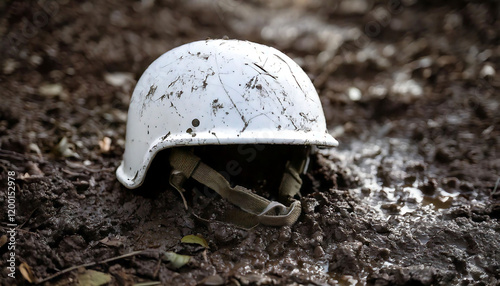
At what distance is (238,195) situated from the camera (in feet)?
8.09

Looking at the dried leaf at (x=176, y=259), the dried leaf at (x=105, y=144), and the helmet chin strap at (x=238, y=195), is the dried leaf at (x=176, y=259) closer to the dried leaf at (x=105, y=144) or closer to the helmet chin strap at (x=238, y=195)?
the helmet chin strap at (x=238, y=195)

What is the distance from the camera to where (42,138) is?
12.1ft

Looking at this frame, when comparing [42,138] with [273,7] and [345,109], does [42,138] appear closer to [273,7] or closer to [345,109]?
[345,109]

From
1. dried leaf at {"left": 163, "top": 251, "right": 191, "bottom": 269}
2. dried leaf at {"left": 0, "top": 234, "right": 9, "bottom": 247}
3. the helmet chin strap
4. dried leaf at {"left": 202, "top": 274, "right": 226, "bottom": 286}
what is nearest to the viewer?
dried leaf at {"left": 202, "top": 274, "right": 226, "bottom": 286}

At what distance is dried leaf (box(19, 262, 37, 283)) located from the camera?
209 centimetres

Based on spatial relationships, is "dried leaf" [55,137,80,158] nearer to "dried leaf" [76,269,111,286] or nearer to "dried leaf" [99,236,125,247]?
"dried leaf" [99,236,125,247]

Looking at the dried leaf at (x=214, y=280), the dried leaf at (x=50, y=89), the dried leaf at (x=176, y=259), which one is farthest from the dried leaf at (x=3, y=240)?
the dried leaf at (x=50, y=89)

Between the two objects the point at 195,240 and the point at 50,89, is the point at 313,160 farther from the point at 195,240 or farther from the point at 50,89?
the point at 50,89

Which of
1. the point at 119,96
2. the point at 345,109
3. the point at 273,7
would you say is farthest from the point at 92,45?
the point at 273,7

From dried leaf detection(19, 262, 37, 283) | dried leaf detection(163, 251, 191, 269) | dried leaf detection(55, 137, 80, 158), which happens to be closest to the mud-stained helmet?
dried leaf detection(163, 251, 191, 269)

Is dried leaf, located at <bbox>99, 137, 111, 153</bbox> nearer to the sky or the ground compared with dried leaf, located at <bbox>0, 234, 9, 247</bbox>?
nearer to the ground

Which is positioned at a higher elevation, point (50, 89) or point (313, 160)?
point (313, 160)

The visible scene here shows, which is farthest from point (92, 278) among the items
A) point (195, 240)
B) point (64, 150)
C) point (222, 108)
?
point (64, 150)

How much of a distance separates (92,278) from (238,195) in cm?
86
